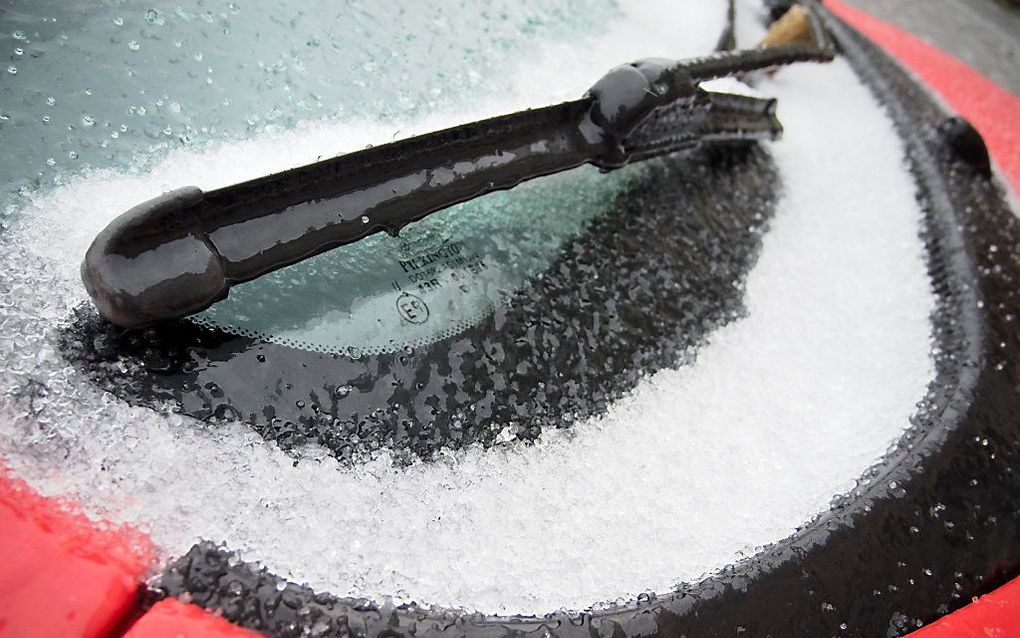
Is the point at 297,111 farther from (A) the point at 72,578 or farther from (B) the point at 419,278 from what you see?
(A) the point at 72,578

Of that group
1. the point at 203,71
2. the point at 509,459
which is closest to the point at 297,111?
the point at 203,71

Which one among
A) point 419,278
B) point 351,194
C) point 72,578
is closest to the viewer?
point 72,578

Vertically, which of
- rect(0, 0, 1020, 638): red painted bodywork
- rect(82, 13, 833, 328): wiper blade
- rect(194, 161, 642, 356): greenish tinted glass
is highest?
rect(82, 13, 833, 328): wiper blade

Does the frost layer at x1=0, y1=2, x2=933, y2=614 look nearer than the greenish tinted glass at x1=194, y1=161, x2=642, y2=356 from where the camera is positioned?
Yes

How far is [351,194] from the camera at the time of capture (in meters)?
0.86

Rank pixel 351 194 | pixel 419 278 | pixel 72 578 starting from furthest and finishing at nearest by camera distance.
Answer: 1. pixel 419 278
2. pixel 351 194
3. pixel 72 578

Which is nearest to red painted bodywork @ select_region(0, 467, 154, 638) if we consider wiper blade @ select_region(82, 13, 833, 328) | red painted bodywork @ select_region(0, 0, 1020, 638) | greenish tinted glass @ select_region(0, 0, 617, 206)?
red painted bodywork @ select_region(0, 0, 1020, 638)

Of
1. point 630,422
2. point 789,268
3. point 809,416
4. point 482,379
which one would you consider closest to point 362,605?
point 482,379

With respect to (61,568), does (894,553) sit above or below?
below

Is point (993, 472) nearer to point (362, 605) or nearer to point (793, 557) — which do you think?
point (793, 557)

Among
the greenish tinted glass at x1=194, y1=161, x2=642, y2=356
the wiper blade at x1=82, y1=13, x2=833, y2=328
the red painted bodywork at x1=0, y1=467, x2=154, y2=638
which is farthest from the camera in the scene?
the greenish tinted glass at x1=194, y1=161, x2=642, y2=356

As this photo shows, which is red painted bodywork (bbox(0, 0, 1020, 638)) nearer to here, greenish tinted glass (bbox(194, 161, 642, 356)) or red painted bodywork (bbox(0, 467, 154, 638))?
red painted bodywork (bbox(0, 467, 154, 638))

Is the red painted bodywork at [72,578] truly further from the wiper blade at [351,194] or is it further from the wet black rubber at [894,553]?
the wiper blade at [351,194]

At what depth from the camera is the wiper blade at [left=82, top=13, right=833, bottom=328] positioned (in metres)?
0.73
